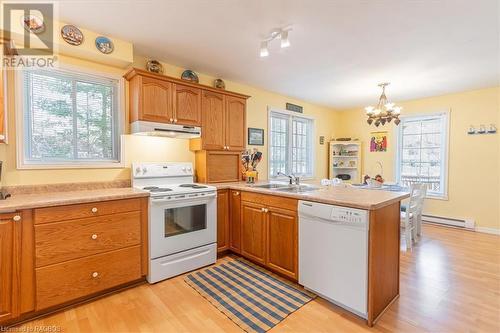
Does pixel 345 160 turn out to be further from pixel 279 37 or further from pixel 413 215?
pixel 279 37

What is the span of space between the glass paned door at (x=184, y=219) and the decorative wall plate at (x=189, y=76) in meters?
1.72

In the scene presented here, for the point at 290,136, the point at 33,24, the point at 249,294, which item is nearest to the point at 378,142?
the point at 290,136

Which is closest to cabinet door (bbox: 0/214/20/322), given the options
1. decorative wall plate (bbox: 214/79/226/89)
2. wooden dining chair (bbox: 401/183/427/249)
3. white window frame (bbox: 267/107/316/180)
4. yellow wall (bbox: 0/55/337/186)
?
yellow wall (bbox: 0/55/337/186)

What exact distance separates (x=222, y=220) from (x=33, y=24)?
2.65 metres

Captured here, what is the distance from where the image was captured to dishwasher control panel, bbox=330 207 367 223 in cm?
179

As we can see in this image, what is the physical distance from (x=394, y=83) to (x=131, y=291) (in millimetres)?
4623

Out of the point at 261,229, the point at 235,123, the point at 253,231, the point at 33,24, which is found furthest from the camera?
the point at 235,123

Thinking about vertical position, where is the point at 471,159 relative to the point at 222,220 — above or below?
above

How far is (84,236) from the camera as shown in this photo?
2.05 meters

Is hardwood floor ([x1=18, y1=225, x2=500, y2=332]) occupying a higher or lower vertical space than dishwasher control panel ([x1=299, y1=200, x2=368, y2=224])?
lower

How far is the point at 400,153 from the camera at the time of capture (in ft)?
17.3

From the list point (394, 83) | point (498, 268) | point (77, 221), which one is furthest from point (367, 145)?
point (77, 221)

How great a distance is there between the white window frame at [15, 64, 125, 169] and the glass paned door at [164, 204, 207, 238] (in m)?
0.90

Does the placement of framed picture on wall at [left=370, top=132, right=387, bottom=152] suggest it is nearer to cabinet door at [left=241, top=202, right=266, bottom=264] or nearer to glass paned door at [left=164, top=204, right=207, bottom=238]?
cabinet door at [left=241, top=202, right=266, bottom=264]
